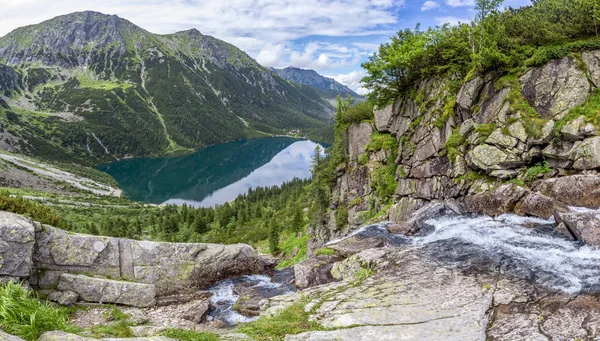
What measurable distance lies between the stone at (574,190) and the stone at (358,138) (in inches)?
1009

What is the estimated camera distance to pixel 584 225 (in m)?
20.7

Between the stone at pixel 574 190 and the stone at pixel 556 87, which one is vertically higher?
the stone at pixel 556 87

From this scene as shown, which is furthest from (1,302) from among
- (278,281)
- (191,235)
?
(191,235)

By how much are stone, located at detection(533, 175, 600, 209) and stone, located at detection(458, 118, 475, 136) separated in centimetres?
889

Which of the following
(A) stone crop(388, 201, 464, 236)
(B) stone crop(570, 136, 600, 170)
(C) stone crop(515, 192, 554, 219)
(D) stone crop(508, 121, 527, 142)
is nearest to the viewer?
(B) stone crop(570, 136, 600, 170)

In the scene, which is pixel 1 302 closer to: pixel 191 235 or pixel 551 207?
pixel 551 207

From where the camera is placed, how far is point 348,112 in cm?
5422

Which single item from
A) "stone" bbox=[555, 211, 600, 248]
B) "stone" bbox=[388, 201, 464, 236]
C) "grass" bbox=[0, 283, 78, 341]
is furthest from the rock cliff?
"grass" bbox=[0, 283, 78, 341]

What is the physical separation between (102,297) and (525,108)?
36728 millimetres

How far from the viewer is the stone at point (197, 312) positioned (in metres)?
20.8

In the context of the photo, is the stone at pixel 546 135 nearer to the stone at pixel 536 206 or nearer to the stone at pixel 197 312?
the stone at pixel 536 206

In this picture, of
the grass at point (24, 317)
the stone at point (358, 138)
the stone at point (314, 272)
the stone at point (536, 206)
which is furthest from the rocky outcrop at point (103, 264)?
the stone at point (358, 138)

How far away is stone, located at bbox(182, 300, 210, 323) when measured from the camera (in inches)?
818

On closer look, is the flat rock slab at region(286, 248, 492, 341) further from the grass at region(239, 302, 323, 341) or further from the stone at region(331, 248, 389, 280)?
the stone at region(331, 248, 389, 280)
